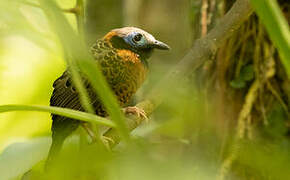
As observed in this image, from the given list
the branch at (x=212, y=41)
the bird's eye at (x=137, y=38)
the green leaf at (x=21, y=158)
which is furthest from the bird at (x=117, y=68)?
the green leaf at (x=21, y=158)

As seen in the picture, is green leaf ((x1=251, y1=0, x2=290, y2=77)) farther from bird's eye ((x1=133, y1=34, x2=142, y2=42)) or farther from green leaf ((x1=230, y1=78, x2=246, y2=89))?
green leaf ((x1=230, y1=78, x2=246, y2=89))

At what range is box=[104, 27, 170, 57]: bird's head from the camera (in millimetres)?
2355

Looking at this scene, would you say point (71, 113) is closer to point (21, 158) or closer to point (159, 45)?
point (21, 158)

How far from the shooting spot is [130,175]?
0.35m

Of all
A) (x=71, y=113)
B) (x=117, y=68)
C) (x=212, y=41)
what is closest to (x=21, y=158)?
(x=71, y=113)

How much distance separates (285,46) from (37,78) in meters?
1.18

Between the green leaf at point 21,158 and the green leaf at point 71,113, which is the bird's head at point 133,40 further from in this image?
the green leaf at point 71,113

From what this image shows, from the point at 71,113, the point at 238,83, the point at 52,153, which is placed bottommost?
the point at 238,83

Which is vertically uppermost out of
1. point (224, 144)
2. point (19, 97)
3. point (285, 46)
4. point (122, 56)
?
point (285, 46)

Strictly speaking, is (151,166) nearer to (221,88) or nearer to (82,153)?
(82,153)

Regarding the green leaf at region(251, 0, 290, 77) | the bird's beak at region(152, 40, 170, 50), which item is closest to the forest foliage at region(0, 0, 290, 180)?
the green leaf at region(251, 0, 290, 77)

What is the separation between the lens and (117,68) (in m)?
2.26

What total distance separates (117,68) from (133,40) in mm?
181

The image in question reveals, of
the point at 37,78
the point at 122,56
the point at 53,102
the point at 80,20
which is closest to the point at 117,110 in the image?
the point at 80,20
